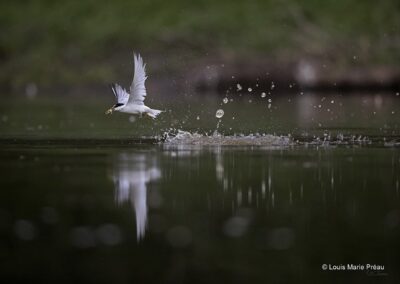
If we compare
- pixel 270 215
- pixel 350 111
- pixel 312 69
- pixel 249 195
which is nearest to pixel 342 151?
pixel 249 195

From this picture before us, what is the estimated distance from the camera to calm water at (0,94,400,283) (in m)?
9.71

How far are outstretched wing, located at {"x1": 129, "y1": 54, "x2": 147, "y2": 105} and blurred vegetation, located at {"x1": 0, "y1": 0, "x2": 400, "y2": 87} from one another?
2989cm

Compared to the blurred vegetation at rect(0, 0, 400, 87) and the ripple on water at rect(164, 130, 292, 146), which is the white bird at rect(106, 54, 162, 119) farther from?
the blurred vegetation at rect(0, 0, 400, 87)

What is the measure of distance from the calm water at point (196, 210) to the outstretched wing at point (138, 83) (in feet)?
2.85

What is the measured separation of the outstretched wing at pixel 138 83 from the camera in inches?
743

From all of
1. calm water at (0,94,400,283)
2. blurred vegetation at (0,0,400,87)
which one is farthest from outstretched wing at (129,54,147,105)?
blurred vegetation at (0,0,400,87)

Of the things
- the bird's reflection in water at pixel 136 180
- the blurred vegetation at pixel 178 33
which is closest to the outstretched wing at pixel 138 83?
the bird's reflection in water at pixel 136 180

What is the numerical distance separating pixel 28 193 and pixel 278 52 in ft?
134

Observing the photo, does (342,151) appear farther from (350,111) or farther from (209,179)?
(350,111)

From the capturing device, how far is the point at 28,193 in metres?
→ 13.3

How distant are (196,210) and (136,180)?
2386 mm

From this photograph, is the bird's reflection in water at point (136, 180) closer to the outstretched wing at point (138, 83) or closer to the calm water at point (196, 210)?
the calm water at point (196, 210)

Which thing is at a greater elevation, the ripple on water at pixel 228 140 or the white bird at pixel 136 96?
the white bird at pixel 136 96

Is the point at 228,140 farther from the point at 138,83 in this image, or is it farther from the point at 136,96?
the point at 138,83
